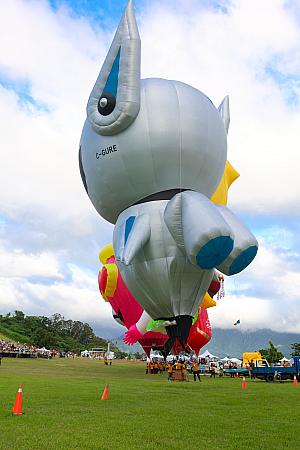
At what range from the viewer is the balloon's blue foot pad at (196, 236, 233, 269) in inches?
468

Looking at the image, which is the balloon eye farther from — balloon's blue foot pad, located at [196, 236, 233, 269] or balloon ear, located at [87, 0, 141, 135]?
balloon's blue foot pad, located at [196, 236, 233, 269]

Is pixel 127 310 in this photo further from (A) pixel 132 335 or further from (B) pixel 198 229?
(B) pixel 198 229

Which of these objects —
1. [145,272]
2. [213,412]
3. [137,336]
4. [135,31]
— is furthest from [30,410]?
[137,336]

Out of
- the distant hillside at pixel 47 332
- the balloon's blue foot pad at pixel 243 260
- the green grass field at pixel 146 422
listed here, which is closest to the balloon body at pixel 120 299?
the balloon's blue foot pad at pixel 243 260

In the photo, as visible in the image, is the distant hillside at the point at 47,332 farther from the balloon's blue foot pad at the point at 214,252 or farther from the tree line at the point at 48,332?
the balloon's blue foot pad at the point at 214,252

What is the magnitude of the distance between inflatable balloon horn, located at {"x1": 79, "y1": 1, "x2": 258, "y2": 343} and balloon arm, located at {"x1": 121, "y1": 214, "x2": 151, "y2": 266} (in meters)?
0.03

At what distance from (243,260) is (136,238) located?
2962 mm

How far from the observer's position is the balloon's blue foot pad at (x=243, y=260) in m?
13.1

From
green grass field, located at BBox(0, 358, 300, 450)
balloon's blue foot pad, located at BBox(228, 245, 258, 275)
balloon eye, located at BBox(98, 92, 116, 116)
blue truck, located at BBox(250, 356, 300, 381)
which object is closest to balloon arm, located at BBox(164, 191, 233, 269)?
balloon's blue foot pad, located at BBox(228, 245, 258, 275)

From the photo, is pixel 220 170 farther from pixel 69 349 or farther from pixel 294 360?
pixel 69 349

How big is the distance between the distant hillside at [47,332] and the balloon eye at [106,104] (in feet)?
246

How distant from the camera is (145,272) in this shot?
1347 cm

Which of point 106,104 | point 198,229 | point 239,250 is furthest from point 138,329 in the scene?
point 106,104

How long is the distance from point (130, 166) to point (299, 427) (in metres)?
7.93
